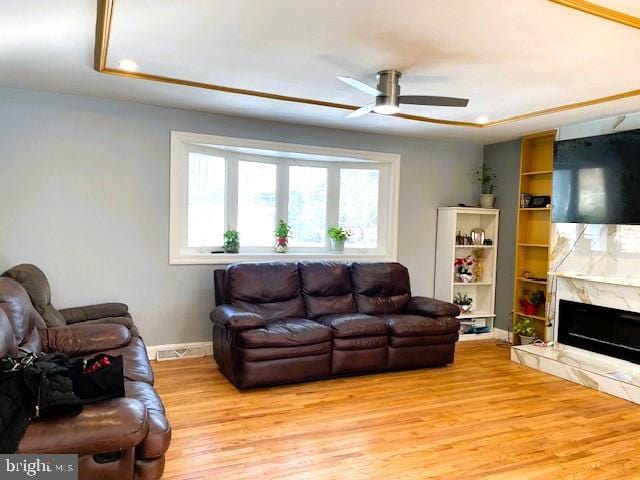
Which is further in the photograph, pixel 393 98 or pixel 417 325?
pixel 417 325

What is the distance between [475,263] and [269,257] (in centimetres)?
270

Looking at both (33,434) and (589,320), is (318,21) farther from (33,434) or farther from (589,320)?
(589,320)

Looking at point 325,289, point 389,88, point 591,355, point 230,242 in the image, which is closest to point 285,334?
point 325,289

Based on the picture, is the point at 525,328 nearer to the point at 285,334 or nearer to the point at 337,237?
the point at 337,237

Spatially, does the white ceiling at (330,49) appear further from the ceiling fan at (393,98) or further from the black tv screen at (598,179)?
the black tv screen at (598,179)

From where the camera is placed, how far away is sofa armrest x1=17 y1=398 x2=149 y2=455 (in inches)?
69.1

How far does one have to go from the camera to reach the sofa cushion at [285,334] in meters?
3.71

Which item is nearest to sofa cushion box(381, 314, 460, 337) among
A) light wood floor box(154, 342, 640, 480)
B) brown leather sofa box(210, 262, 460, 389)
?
brown leather sofa box(210, 262, 460, 389)

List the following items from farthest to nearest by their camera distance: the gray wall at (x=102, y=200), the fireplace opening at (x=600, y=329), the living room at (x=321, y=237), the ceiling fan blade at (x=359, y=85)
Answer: the fireplace opening at (x=600, y=329)
the gray wall at (x=102, y=200)
the ceiling fan blade at (x=359, y=85)
the living room at (x=321, y=237)

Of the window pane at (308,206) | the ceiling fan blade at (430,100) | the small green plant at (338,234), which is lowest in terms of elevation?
the small green plant at (338,234)

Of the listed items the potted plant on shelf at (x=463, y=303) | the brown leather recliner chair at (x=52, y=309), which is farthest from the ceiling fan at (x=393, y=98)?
the potted plant on shelf at (x=463, y=303)

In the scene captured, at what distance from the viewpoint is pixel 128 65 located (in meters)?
3.27

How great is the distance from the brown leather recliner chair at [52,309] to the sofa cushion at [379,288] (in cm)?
221

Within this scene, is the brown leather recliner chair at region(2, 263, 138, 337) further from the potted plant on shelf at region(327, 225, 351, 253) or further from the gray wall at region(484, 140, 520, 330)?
the gray wall at region(484, 140, 520, 330)
